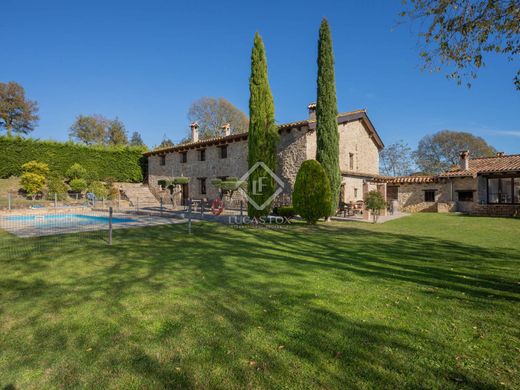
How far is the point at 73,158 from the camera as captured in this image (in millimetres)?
27547

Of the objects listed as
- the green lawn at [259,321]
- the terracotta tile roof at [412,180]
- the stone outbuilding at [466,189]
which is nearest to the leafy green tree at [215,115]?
the terracotta tile roof at [412,180]

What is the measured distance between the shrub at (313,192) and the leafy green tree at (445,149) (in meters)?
43.0

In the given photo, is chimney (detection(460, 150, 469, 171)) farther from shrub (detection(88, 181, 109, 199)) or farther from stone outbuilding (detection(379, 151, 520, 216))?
shrub (detection(88, 181, 109, 199))

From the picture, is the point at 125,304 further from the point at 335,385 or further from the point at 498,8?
the point at 498,8

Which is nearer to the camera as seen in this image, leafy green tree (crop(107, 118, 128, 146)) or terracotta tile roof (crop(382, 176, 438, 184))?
terracotta tile roof (crop(382, 176, 438, 184))

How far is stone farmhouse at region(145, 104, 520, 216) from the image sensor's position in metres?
18.3

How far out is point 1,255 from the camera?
710cm

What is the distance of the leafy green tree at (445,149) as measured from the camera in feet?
151

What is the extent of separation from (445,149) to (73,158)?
178ft

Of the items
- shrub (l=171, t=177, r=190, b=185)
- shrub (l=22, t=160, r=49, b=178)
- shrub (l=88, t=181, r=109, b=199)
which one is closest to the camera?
shrub (l=22, t=160, r=49, b=178)

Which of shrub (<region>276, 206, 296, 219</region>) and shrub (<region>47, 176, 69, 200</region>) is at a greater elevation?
shrub (<region>47, 176, 69, 200</region>)

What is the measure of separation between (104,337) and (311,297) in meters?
2.76

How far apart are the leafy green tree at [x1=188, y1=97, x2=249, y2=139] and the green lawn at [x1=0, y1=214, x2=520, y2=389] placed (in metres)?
38.6

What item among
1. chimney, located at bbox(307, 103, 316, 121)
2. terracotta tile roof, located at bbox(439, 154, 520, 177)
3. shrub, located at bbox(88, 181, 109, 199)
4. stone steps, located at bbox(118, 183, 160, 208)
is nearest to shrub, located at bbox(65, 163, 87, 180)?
shrub, located at bbox(88, 181, 109, 199)
